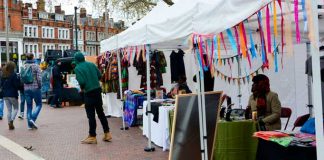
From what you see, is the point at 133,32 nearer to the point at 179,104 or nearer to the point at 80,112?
the point at 179,104

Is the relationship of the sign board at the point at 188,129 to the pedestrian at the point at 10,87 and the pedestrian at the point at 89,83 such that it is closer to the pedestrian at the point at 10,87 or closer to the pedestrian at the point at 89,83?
the pedestrian at the point at 89,83

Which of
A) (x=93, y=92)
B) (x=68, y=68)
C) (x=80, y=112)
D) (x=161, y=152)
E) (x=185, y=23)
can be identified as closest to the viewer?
(x=185, y=23)

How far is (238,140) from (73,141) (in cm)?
486

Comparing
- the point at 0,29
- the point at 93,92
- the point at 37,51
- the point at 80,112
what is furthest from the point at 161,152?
the point at 37,51

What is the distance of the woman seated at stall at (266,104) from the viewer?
6.45m

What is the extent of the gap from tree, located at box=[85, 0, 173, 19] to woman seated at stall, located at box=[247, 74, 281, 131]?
1587cm

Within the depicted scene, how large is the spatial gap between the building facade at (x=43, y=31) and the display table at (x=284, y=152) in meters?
66.0

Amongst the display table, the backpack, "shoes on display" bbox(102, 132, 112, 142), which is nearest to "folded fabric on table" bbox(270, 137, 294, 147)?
the display table

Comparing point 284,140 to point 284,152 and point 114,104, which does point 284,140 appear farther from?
point 114,104

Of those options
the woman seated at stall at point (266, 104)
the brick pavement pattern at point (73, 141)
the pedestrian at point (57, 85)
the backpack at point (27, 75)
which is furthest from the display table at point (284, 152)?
the pedestrian at point (57, 85)

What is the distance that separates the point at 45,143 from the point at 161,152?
2943 mm

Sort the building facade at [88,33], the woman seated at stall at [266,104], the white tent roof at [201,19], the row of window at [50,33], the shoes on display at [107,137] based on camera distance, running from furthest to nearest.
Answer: the building facade at [88,33], the row of window at [50,33], the shoes on display at [107,137], the woman seated at stall at [266,104], the white tent roof at [201,19]

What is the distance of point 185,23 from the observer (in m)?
5.55

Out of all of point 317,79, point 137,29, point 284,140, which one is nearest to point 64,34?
point 137,29
